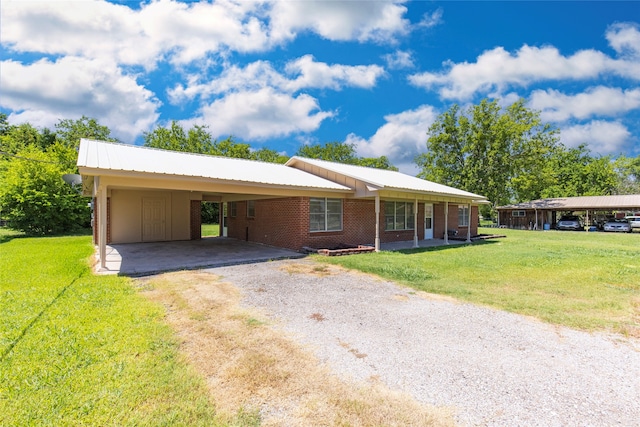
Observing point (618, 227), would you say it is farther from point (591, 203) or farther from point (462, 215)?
point (462, 215)


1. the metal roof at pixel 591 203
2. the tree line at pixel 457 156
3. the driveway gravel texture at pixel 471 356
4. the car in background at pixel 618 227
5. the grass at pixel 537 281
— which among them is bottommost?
the driveway gravel texture at pixel 471 356

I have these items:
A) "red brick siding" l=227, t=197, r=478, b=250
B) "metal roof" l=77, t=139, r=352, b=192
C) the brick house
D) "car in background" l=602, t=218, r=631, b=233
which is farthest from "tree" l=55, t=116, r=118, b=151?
"car in background" l=602, t=218, r=631, b=233

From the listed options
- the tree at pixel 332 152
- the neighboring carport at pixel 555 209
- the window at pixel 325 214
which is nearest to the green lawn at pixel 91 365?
the window at pixel 325 214

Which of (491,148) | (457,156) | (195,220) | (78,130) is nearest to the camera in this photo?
(195,220)

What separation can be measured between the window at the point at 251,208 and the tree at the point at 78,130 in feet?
107

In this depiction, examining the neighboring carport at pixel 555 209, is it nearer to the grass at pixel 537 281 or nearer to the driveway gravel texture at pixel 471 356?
the grass at pixel 537 281

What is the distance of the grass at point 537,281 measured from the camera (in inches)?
200

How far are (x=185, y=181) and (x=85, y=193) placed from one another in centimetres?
932

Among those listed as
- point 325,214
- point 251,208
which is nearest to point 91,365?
point 325,214

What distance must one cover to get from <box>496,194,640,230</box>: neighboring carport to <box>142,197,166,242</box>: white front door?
33.9 metres

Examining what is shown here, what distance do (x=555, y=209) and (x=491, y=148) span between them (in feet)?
28.4

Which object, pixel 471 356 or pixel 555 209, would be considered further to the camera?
pixel 555 209

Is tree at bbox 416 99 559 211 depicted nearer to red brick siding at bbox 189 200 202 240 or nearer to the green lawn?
red brick siding at bbox 189 200 202 240

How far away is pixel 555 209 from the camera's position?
31.9m
